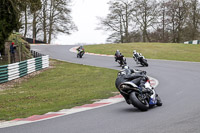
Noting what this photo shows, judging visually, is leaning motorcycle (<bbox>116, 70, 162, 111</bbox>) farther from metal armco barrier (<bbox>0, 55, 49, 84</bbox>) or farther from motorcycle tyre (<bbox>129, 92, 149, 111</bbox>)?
metal armco barrier (<bbox>0, 55, 49, 84</bbox>)

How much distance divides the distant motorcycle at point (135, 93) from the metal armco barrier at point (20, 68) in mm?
10940

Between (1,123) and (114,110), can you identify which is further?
(114,110)

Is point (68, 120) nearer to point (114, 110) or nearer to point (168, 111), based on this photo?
point (114, 110)

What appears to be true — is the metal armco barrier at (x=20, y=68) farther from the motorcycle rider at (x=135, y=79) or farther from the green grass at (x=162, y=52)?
the green grass at (x=162, y=52)

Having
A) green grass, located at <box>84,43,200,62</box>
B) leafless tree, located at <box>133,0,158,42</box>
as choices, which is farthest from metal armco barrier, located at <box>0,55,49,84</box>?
leafless tree, located at <box>133,0,158,42</box>

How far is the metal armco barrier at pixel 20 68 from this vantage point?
704 inches

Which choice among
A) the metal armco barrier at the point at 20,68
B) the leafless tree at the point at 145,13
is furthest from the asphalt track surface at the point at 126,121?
the leafless tree at the point at 145,13

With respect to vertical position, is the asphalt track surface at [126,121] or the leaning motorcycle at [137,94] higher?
the leaning motorcycle at [137,94]

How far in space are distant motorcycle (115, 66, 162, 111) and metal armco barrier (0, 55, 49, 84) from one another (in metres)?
10.9

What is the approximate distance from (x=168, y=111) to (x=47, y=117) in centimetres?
295

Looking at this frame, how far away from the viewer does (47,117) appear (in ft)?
25.7

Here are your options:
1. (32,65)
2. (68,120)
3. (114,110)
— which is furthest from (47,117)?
(32,65)

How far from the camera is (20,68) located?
65.0 ft

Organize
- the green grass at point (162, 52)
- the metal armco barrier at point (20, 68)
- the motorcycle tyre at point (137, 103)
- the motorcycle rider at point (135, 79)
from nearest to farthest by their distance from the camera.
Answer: the motorcycle tyre at point (137, 103) → the motorcycle rider at point (135, 79) → the metal armco barrier at point (20, 68) → the green grass at point (162, 52)
